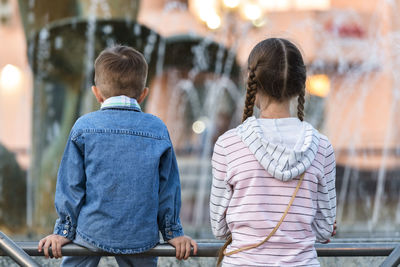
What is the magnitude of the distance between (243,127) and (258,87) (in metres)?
0.11

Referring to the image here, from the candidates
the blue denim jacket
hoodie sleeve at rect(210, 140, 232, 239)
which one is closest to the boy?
the blue denim jacket

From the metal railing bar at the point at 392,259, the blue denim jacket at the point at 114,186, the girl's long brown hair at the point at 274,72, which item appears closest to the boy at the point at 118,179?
the blue denim jacket at the point at 114,186

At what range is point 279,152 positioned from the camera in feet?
5.08

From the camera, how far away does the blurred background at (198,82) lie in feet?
16.9

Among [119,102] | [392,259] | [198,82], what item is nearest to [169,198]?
[119,102]

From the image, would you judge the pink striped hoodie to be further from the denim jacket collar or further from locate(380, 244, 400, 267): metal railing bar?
the denim jacket collar

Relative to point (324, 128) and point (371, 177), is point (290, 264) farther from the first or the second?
point (324, 128)

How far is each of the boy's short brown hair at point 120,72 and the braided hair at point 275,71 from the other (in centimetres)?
33

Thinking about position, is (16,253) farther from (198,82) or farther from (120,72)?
(198,82)

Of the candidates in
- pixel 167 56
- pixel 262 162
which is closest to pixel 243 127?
pixel 262 162

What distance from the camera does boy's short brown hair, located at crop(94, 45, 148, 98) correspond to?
174 centimetres

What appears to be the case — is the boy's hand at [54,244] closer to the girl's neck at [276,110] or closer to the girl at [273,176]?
the girl at [273,176]

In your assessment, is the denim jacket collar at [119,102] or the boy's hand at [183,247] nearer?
the boy's hand at [183,247]

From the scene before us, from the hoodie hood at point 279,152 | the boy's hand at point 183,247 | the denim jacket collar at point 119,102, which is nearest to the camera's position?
the hoodie hood at point 279,152
